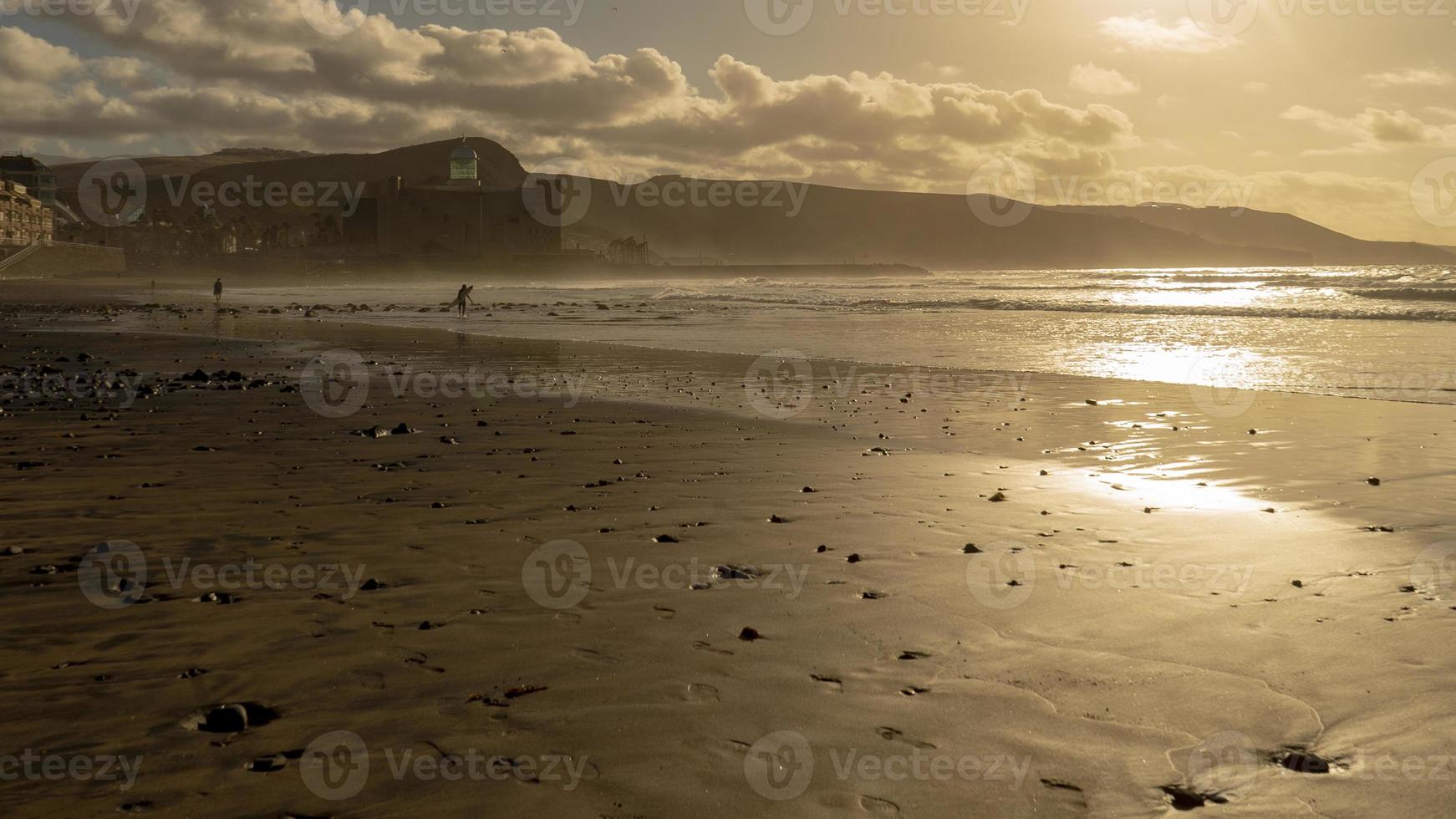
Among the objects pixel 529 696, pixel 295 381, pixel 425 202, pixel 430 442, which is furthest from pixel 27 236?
pixel 529 696

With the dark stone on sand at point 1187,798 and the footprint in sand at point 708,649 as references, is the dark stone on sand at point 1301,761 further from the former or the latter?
the footprint in sand at point 708,649

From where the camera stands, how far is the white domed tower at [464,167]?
521 feet

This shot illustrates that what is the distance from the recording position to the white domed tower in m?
159

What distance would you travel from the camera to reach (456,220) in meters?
159

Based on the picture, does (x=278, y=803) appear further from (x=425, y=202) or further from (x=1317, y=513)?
(x=425, y=202)

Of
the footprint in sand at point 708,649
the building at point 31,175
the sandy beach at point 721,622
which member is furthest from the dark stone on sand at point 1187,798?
the building at point 31,175

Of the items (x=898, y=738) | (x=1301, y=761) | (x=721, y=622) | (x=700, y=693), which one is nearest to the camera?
(x=1301, y=761)

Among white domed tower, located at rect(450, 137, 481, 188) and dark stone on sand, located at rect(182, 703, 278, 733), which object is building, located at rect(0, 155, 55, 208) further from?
dark stone on sand, located at rect(182, 703, 278, 733)

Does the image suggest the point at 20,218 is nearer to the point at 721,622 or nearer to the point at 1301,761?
the point at 721,622

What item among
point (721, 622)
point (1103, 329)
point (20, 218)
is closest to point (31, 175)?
point (20, 218)

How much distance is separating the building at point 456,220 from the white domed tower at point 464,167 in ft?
0.38

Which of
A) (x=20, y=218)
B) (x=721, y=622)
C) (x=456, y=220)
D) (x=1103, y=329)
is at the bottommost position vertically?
(x=721, y=622)

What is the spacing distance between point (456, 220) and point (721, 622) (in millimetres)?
162111

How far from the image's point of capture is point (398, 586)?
6.11 metres
